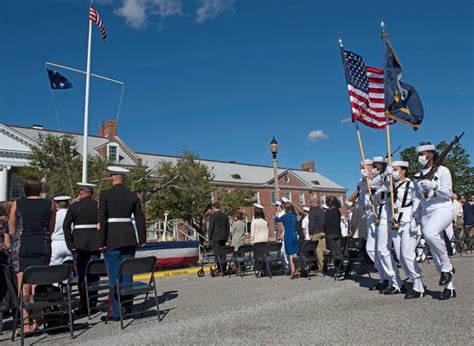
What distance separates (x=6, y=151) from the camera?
35469 millimetres

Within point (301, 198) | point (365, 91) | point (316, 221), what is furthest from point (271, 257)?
point (301, 198)

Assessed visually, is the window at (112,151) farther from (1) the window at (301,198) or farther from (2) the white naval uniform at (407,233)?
(2) the white naval uniform at (407,233)

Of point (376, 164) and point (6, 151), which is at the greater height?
point (6, 151)

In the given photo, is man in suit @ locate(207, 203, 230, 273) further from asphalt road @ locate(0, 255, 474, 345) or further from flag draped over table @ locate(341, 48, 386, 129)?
flag draped over table @ locate(341, 48, 386, 129)

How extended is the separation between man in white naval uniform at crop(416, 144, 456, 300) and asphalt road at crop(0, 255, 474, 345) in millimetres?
386

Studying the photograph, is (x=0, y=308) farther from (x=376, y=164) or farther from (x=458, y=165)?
(x=458, y=165)

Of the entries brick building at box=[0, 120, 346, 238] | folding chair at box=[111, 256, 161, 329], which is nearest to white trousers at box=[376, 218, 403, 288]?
folding chair at box=[111, 256, 161, 329]

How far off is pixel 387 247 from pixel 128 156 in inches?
1709

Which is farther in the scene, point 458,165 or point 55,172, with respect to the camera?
point 458,165

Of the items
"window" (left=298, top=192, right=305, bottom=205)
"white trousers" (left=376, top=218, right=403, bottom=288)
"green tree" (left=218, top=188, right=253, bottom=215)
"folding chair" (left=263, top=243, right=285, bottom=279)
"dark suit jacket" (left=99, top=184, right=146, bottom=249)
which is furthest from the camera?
"window" (left=298, top=192, right=305, bottom=205)

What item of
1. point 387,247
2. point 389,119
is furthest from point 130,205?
point 389,119

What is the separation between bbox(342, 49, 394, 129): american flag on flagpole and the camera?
851 centimetres

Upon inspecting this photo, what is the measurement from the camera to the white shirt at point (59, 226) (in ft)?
23.2

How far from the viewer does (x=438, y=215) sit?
6.23 metres
